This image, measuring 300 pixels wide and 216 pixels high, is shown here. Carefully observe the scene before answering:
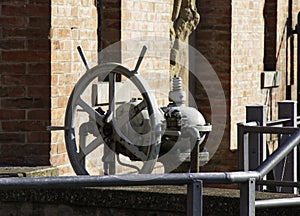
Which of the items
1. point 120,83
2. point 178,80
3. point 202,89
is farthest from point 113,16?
point 202,89

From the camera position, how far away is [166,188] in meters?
6.53

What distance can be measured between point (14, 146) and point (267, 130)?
163cm

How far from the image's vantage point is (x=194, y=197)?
4.80 m

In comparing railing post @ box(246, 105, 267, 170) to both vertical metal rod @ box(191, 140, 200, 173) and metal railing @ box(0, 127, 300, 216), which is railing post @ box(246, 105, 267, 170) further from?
metal railing @ box(0, 127, 300, 216)

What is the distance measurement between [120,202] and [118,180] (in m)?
1.89

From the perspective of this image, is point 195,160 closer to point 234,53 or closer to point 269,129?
point 269,129

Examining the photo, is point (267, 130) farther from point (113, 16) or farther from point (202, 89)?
point (202, 89)

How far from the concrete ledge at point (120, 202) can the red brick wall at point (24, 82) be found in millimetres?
746

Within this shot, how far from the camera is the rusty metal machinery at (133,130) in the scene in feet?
23.2

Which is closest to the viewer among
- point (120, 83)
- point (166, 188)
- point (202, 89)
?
point (166, 188)

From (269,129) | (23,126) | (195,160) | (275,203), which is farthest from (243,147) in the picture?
(275,203)

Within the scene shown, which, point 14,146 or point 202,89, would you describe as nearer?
point 14,146

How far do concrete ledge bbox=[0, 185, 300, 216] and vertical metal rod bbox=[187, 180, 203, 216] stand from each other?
1198 mm

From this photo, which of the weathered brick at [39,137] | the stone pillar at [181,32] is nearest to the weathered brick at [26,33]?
the weathered brick at [39,137]
